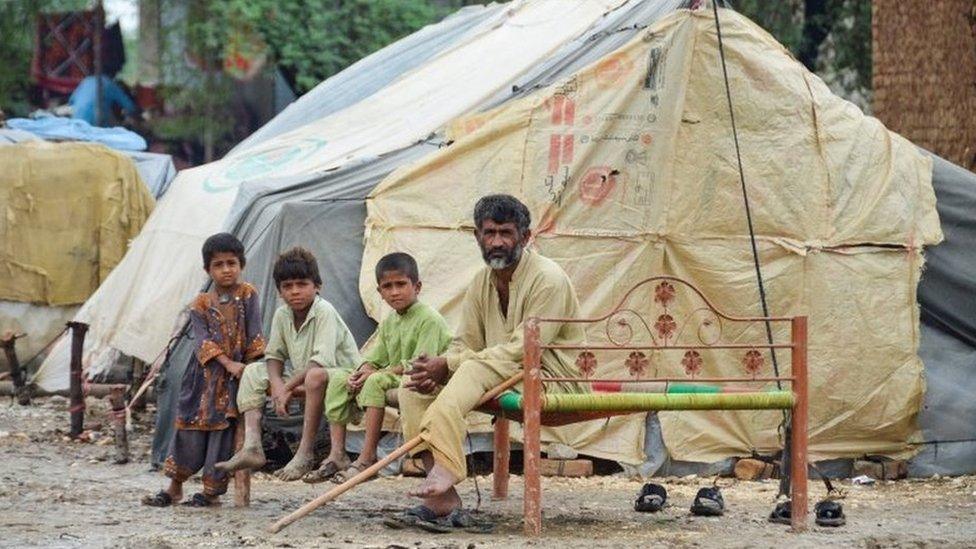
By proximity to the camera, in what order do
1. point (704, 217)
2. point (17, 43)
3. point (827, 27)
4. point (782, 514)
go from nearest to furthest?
1. point (782, 514)
2. point (704, 217)
3. point (827, 27)
4. point (17, 43)

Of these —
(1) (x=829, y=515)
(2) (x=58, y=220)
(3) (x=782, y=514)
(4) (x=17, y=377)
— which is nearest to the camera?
(1) (x=829, y=515)

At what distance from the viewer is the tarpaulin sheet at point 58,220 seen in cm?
1416

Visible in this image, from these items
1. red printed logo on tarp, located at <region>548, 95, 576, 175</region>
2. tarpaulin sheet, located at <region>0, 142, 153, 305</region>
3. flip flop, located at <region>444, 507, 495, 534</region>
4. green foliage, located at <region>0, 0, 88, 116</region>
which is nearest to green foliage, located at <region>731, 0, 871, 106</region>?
tarpaulin sheet, located at <region>0, 142, 153, 305</region>

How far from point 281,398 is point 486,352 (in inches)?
41.9

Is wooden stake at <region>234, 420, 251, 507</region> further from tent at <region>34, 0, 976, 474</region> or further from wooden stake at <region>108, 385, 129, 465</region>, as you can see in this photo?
wooden stake at <region>108, 385, 129, 465</region>

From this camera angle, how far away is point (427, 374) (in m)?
7.30

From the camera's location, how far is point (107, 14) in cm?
1911

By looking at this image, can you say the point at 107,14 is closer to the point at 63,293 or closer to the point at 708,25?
the point at 63,293

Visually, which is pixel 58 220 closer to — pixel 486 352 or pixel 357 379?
pixel 357 379

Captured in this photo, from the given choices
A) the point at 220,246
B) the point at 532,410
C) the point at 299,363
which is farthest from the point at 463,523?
the point at 220,246

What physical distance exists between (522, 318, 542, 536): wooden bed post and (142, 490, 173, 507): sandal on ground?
182 cm

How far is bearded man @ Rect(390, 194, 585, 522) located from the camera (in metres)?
7.08

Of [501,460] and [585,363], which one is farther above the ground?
[585,363]

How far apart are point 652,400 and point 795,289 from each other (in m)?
2.57
